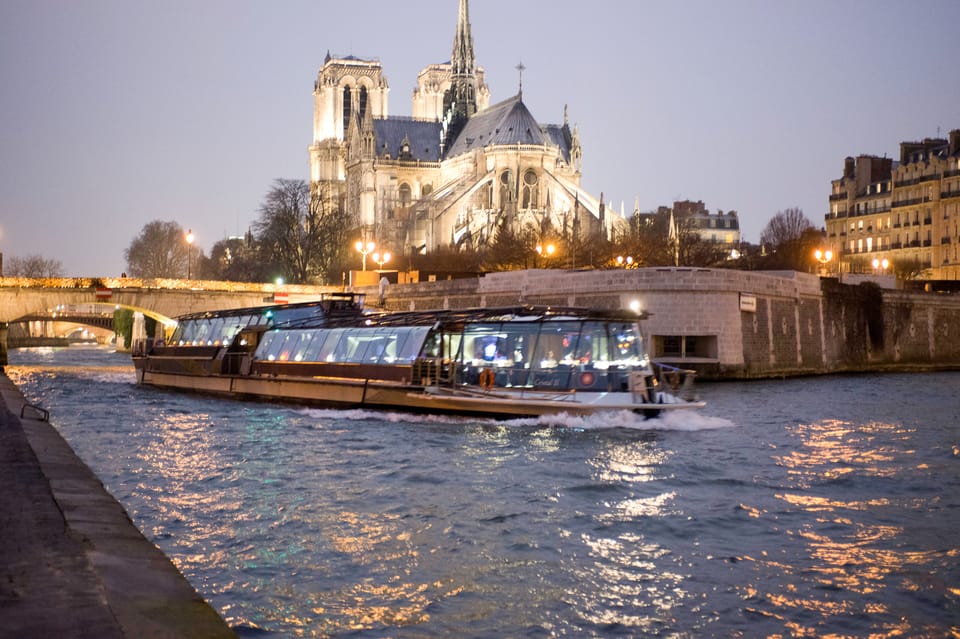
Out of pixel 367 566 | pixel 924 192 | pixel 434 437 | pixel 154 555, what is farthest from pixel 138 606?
→ pixel 924 192

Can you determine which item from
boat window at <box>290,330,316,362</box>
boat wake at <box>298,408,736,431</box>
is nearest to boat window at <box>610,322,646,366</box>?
boat wake at <box>298,408,736,431</box>

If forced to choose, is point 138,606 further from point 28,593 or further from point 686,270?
point 686,270

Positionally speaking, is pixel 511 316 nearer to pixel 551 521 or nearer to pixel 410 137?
pixel 551 521

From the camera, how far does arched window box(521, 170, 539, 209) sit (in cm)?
10469

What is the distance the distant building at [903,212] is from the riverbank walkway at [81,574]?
7840 centimetres

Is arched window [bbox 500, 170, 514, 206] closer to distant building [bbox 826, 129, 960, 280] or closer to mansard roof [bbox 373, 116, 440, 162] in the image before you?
mansard roof [bbox 373, 116, 440, 162]

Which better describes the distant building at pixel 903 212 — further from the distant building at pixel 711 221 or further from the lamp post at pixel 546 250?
the distant building at pixel 711 221

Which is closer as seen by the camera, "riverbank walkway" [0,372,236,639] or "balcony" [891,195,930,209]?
"riverbank walkway" [0,372,236,639]

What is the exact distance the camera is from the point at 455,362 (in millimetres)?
24984

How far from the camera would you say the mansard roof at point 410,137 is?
123438 mm

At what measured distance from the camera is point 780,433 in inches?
908

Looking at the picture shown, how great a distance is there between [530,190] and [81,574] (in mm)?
98708

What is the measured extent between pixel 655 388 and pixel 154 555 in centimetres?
1584

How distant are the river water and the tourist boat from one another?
668mm
